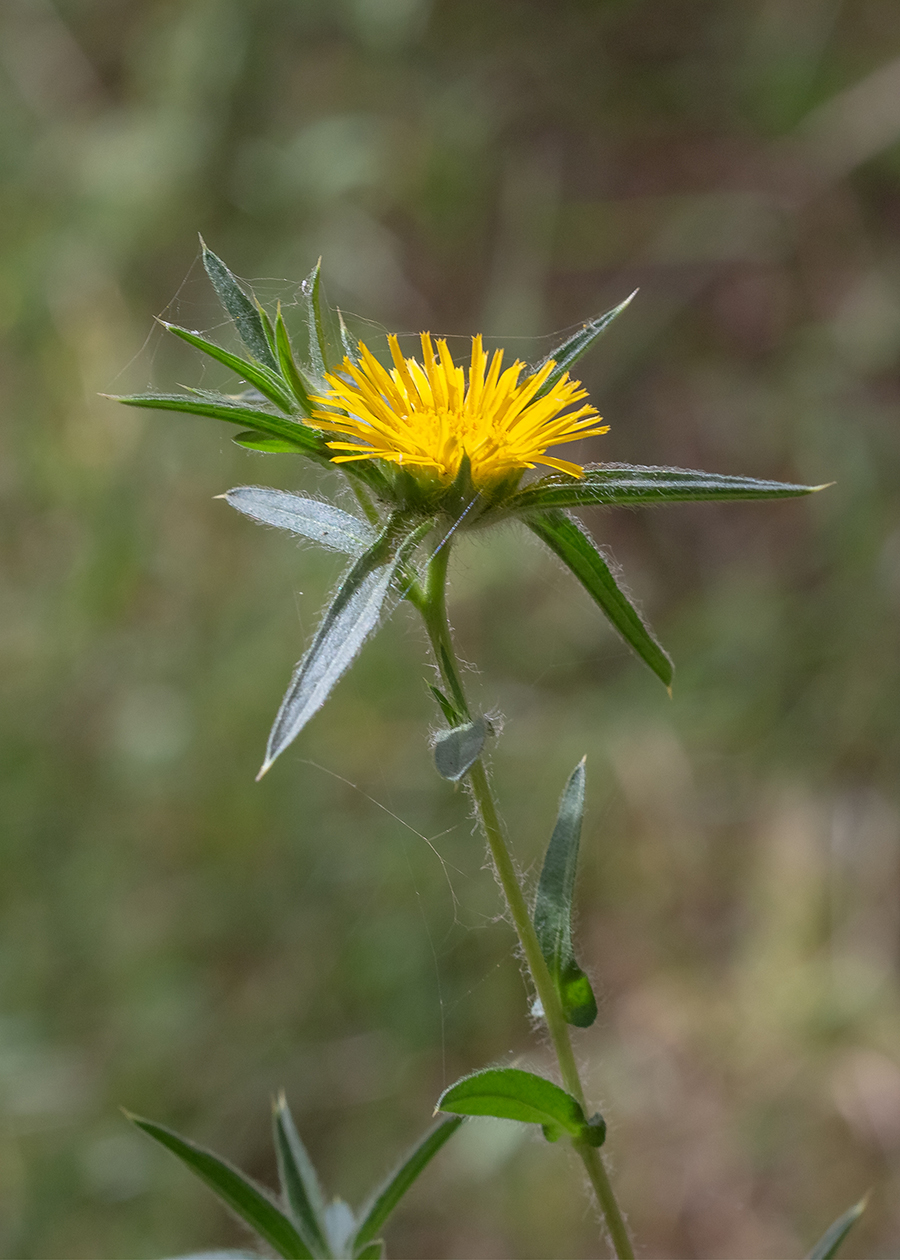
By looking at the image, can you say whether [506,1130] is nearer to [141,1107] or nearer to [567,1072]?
[141,1107]

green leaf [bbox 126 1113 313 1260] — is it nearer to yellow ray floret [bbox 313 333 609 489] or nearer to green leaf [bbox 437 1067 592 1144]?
green leaf [bbox 437 1067 592 1144]

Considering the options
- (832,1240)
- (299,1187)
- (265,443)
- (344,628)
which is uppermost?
(265,443)

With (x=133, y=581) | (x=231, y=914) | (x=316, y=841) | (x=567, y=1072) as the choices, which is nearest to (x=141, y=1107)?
(x=231, y=914)

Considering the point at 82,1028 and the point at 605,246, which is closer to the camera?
the point at 82,1028

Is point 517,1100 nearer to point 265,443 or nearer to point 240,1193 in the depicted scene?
point 240,1193

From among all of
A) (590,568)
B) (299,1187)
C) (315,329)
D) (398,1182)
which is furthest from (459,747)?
(299,1187)

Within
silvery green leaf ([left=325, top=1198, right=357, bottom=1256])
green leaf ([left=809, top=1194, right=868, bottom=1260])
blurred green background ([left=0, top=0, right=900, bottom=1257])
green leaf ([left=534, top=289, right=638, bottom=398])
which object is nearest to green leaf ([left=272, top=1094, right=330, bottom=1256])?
silvery green leaf ([left=325, top=1198, right=357, bottom=1256])
